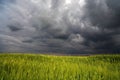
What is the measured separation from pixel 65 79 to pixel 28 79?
152 centimetres

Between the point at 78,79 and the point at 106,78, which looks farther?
the point at 106,78

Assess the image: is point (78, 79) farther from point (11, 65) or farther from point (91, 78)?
point (11, 65)

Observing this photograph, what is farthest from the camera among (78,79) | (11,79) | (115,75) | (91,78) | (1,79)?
(115,75)

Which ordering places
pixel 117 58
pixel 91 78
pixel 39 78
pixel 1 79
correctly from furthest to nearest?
pixel 117 58
pixel 91 78
pixel 39 78
pixel 1 79

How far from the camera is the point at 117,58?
57.6 feet

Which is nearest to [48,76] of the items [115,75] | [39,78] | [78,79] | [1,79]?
[39,78]

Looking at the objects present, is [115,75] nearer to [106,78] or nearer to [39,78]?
[106,78]

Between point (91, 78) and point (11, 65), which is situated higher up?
point (11, 65)

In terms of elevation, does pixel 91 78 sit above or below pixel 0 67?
below

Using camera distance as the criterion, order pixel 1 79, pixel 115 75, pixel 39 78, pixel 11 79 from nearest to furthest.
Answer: pixel 1 79 → pixel 11 79 → pixel 39 78 → pixel 115 75

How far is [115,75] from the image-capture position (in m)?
8.69

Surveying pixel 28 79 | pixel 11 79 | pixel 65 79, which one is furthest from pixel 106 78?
pixel 11 79

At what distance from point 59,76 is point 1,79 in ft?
8.03

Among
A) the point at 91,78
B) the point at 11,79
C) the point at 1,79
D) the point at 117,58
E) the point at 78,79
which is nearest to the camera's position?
the point at 1,79
